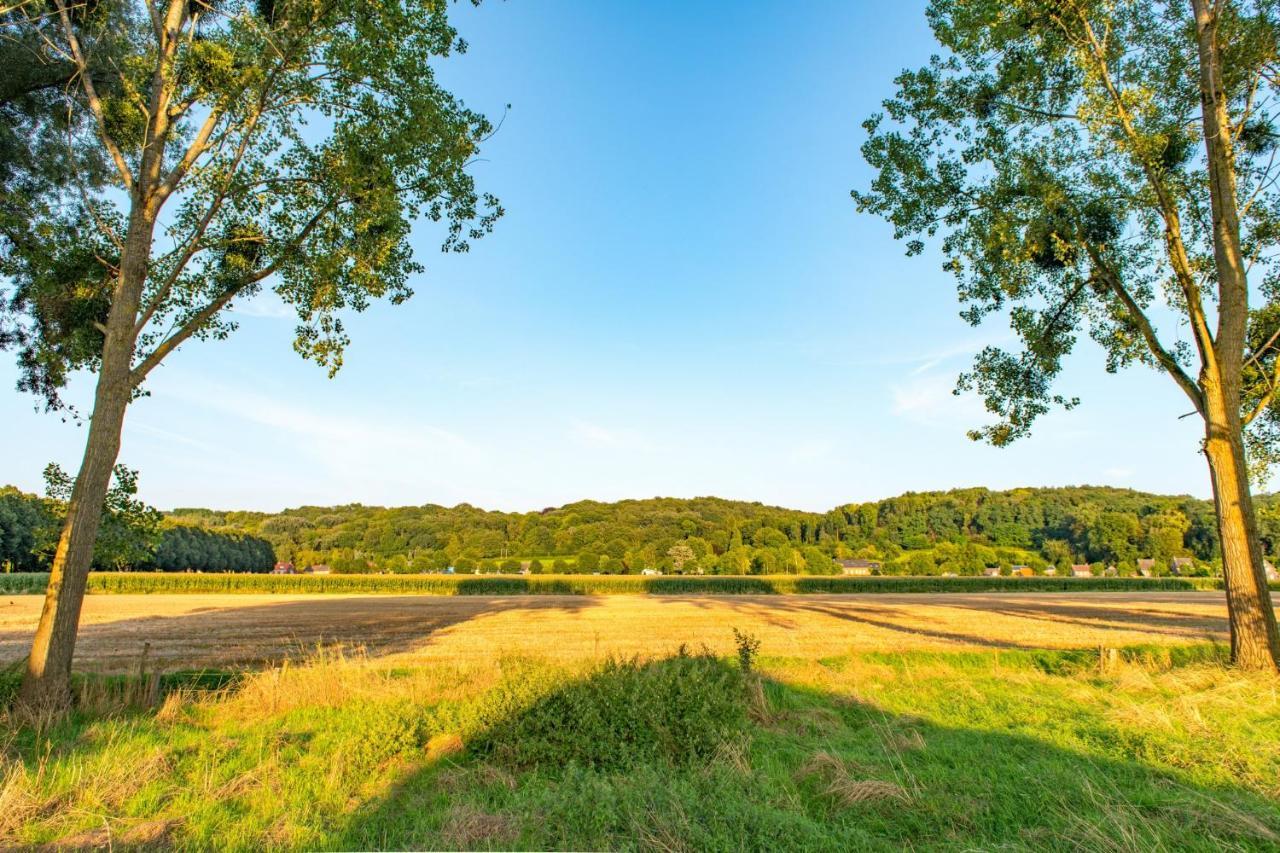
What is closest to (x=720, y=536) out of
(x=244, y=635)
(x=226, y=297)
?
(x=244, y=635)

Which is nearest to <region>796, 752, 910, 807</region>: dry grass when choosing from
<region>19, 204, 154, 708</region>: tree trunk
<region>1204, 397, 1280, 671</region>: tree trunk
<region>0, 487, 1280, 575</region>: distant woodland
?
<region>1204, 397, 1280, 671</region>: tree trunk

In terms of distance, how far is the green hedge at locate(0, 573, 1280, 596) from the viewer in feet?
169

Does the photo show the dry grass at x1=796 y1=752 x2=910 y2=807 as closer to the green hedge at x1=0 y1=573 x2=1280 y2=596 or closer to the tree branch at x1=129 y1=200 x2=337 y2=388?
the tree branch at x1=129 y1=200 x2=337 y2=388

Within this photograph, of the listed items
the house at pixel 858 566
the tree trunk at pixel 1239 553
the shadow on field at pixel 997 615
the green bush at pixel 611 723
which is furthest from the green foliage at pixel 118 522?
the house at pixel 858 566

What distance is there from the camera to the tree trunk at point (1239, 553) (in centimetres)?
988

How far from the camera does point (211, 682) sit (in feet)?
32.5

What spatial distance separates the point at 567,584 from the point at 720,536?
56.2 meters

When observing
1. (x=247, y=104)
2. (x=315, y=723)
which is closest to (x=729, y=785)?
(x=315, y=723)

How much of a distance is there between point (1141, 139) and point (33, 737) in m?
17.7

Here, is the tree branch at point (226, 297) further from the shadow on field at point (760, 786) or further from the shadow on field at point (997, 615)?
the shadow on field at point (997, 615)

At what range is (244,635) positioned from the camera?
2033 centimetres

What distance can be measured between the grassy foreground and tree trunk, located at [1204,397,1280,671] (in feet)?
3.32

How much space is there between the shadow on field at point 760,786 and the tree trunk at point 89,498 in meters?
5.78

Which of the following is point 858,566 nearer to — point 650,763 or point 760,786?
point 650,763
